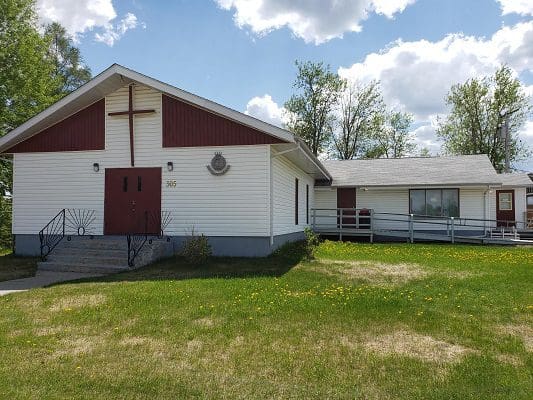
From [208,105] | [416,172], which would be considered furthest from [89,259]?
[416,172]

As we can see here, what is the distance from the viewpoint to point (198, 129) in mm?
14008

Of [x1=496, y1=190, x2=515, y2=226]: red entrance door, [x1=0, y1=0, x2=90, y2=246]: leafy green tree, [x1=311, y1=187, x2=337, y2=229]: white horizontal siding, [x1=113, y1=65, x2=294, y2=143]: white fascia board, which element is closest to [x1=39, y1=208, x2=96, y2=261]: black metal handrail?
[x1=113, y1=65, x2=294, y2=143]: white fascia board

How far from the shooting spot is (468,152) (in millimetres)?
44344

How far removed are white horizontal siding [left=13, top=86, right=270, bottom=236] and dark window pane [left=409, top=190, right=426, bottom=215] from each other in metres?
12.2

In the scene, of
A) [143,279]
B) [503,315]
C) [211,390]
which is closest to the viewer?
[211,390]

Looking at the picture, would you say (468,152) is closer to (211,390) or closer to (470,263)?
(470,263)

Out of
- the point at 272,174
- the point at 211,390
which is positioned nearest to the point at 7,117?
the point at 272,174

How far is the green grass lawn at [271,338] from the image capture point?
438cm

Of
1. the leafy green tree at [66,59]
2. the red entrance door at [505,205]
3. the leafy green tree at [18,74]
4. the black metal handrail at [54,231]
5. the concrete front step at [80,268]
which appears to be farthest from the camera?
the leafy green tree at [66,59]

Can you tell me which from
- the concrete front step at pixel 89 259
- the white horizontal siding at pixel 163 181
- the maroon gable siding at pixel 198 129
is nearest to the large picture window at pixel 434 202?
the white horizontal siding at pixel 163 181

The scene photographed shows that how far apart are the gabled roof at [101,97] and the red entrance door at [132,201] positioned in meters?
2.30

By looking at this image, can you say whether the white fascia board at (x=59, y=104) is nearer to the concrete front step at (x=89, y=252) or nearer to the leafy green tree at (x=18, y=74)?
the concrete front step at (x=89, y=252)

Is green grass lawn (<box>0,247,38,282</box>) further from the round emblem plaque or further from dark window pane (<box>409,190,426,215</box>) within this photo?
dark window pane (<box>409,190,426,215</box>)

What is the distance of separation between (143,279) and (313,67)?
39453mm
